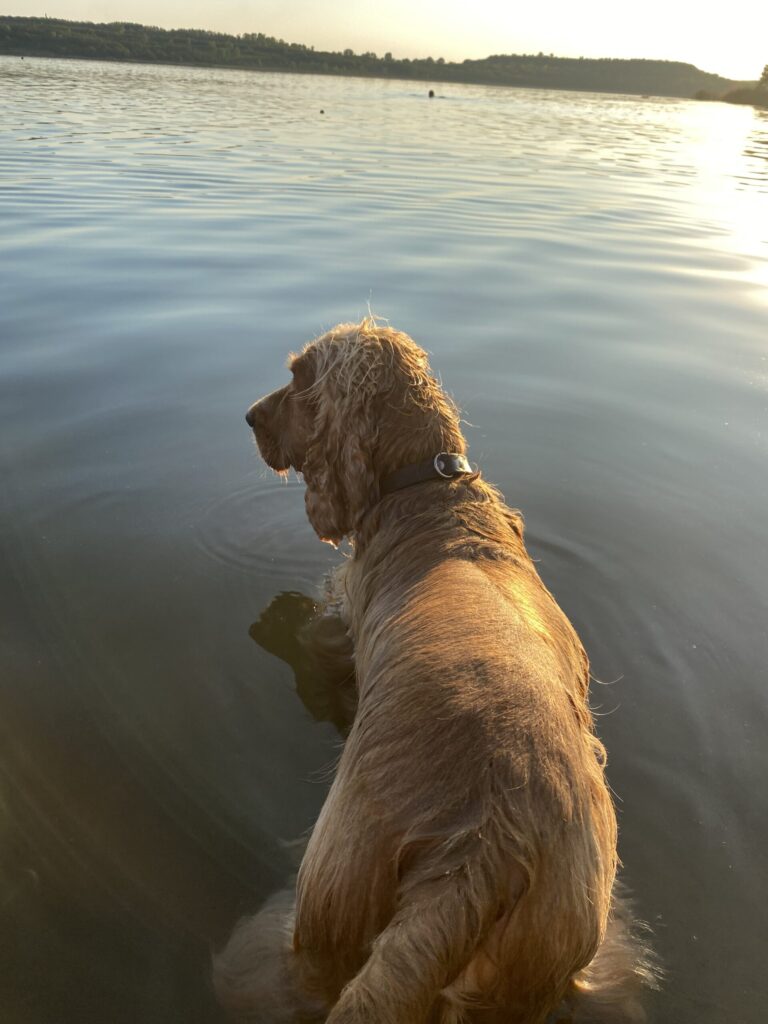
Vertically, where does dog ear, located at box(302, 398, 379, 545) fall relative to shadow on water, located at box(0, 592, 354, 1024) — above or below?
above

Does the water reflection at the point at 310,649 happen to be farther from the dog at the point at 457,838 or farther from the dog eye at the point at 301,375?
the dog eye at the point at 301,375

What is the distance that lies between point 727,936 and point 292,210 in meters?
13.0

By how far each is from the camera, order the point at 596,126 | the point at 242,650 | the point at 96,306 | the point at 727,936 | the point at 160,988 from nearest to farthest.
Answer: the point at 160,988 → the point at 727,936 → the point at 242,650 → the point at 96,306 → the point at 596,126

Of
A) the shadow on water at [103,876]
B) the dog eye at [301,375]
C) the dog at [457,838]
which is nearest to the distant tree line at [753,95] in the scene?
the dog eye at [301,375]

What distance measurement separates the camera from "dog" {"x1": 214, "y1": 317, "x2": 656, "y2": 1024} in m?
1.73

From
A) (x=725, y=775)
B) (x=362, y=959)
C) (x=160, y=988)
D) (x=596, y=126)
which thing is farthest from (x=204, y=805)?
(x=596, y=126)

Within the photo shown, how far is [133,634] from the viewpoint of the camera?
164 inches

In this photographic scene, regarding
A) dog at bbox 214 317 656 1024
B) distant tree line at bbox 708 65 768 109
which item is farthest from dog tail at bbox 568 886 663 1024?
distant tree line at bbox 708 65 768 109

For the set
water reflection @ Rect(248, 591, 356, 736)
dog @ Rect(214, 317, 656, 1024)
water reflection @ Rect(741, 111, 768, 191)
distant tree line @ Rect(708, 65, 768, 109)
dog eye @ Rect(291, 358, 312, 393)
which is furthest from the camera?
distant tree line @ Rect(708, 65, 768, 109)

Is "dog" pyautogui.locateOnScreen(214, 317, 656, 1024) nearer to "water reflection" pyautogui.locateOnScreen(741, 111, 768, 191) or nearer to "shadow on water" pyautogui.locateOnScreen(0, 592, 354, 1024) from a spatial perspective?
"shadow on water" pyautogui.locateOnScreen(0, 592, 354, 1024)

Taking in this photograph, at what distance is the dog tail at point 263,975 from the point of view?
237cm

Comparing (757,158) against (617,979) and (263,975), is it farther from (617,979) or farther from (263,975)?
(263,975)

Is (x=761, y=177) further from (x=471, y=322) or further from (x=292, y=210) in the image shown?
(x=471, y=322)

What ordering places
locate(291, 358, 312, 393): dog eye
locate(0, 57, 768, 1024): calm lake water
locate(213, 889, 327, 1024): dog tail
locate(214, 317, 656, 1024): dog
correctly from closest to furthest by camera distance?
locate(214, 317, 656, 1024): dog
locate(213, 889, 327, 1024): dog tail
locate(0, 57, 768, 1024): calm lake water
locate(291, 358, 312, 393): dog eye
